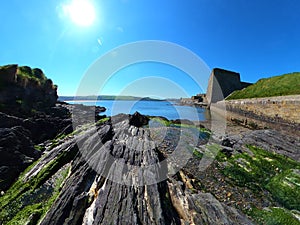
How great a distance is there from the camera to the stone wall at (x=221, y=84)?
2037 inches

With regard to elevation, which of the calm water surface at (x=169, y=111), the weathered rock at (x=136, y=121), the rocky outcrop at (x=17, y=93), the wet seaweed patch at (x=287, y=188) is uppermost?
the rocky outcrop at (x=17, y=93)

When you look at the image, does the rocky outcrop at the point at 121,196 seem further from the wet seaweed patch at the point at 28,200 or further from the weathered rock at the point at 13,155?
the weathered rock at the point at 13,155

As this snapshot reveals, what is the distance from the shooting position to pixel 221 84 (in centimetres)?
5425

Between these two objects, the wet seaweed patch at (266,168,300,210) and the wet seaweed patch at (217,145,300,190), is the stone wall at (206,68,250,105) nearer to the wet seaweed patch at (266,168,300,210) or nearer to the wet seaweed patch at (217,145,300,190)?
the wet seaweed patch at (217,145,300,190)

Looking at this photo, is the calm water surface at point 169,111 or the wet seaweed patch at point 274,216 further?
the calm water surface at point 169,111

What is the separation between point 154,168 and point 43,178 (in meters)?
4.74

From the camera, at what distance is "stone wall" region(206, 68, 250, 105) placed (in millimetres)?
51750

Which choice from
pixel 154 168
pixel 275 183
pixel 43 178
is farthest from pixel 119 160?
pixel 275 183

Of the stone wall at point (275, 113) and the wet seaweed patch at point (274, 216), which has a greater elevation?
the stone wall at point (275, 113)

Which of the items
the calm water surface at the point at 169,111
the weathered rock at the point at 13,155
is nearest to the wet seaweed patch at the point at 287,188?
the weathered rock at the point at 13,155

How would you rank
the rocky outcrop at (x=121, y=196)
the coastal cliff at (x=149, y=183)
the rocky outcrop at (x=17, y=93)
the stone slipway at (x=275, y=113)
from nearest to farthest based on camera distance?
the rocky outcrop at (x=121, y=196) → the coastal cliff at (x=149, y=183) → the stone slipway at (x=275, y=113) → the rocky outcrop at (x=17, y=93)

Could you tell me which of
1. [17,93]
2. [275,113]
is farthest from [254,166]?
[17,93]

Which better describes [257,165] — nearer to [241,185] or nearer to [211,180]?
[241,185]

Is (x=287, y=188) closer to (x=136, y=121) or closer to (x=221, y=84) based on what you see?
(x=136, y=121)
